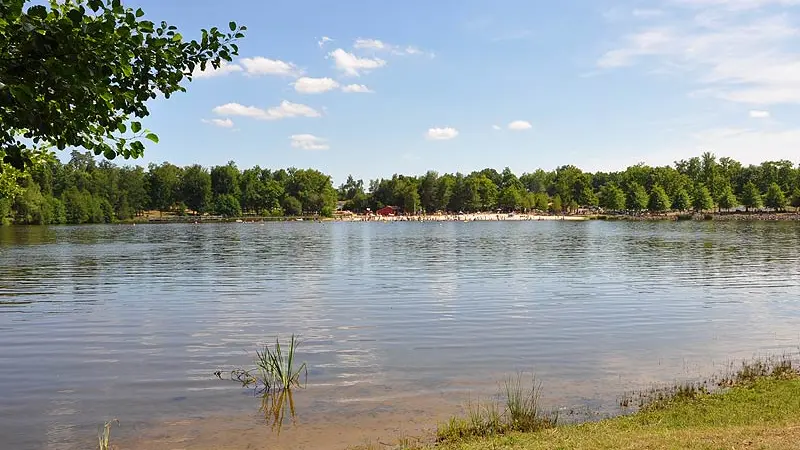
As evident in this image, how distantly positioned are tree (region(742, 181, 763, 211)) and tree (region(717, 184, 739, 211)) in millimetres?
3134

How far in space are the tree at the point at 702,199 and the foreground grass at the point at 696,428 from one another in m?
191

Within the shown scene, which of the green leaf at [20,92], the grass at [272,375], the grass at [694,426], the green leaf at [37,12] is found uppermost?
the green leaf at [37,12]

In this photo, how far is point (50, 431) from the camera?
43.4ft

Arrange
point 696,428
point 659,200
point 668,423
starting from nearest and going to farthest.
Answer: point 696,428 < point 668,423 < point 659,200

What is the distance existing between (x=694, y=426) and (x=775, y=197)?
630 ft

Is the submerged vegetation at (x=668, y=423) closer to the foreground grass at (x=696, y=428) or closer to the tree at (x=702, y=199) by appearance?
the foreground grass at (x=696, y=428)

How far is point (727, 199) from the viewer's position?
18525 centimetres

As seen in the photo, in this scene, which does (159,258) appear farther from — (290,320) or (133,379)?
(133,379)

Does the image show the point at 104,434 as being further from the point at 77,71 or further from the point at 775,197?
the point at 775,197

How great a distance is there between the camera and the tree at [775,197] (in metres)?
174

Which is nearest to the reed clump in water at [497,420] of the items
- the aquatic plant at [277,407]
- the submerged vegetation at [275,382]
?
the aquatic plant at [277,407]

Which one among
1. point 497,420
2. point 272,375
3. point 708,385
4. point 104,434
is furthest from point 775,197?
point 104,434

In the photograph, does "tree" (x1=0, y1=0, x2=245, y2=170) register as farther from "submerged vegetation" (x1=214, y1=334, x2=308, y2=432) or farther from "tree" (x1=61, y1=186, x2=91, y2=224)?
"tree" (x1=61, y1=186, x2=91, y2=224)

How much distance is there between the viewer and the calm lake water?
1533cm
